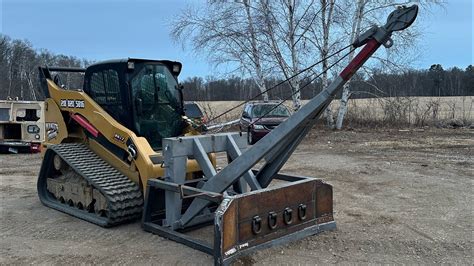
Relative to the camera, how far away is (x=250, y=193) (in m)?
5.04

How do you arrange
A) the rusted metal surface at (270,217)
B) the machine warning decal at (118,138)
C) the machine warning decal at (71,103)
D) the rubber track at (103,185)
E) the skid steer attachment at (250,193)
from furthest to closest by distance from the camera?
the machine warning decal at (71,103), the machine warning decal at (118,138), the rubber track at (103,185), the skid steer attachment at (250,193), the rusted metal surface at (270,217)

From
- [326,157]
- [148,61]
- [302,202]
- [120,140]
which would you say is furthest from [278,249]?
[326,157]

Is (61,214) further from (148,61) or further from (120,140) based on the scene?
(148,61)

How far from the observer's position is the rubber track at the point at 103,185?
6160 millimetres

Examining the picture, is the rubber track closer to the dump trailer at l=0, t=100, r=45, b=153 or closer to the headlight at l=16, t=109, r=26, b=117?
the dump trailer at l=0, t=100, r=45, b=153

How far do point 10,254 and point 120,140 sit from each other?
6.56ft

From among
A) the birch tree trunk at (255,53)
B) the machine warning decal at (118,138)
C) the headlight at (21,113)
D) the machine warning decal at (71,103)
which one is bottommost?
the machine warning decal at (118,138)

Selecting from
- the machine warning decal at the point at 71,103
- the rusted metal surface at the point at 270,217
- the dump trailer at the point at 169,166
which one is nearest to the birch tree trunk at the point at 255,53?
the dump trailer at the point at 169,166

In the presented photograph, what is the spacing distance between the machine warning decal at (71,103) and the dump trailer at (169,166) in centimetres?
2

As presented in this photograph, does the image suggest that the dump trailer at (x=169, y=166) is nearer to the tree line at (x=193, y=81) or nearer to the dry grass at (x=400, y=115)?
the dry grass at (x=400, y=115)

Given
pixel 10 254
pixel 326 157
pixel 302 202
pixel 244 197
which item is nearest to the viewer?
pixel 244 197

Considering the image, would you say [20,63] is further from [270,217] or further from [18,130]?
[270,217]

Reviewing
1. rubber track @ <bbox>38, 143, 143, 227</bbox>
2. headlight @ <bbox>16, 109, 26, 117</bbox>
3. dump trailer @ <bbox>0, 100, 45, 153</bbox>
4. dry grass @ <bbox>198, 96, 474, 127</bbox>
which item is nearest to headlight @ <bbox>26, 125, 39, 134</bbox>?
dump trailer @ <bbox>0, 100, 45, 153</bbox>

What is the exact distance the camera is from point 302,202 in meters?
5.67
